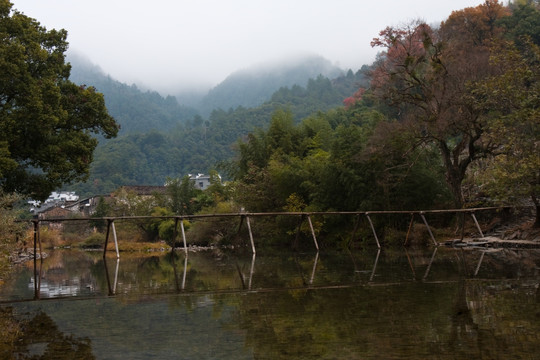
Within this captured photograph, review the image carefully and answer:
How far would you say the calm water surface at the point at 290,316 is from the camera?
445 centimetres

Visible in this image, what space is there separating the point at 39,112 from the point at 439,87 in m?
14.4

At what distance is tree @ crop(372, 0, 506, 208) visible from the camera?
18.2m

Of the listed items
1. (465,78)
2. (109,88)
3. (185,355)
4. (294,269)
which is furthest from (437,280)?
(109,88)

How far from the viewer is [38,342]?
4.95 m

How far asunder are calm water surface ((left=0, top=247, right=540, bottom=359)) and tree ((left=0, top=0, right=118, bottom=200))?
26.5 ft

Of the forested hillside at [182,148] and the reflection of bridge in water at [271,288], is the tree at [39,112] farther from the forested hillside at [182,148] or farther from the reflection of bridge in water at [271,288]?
the forested hillside at [182,148]

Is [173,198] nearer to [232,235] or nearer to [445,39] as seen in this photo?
[232,235]

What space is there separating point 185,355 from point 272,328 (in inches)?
47.6

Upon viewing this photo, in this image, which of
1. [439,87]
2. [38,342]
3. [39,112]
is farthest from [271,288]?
[439,87]

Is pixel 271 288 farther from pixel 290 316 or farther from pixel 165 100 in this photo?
pixel 165 100

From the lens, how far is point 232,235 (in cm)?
2666

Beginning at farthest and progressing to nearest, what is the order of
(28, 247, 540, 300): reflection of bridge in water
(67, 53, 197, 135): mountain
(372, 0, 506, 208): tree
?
1. (67, 53, 197, 135): mountain
2. (372, 0, 506, 208): tree
3. (28, 247, 540, 300): reflection of bridge in water

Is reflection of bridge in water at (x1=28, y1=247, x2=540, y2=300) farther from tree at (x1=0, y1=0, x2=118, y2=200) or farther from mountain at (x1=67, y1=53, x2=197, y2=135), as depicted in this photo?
mountain at (x1=67, y1=53, x2=197, y2=135)

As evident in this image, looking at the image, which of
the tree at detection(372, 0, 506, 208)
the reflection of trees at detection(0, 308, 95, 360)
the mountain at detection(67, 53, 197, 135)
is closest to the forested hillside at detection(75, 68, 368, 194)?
the mountain at detection(67, 53, 197, 135)
